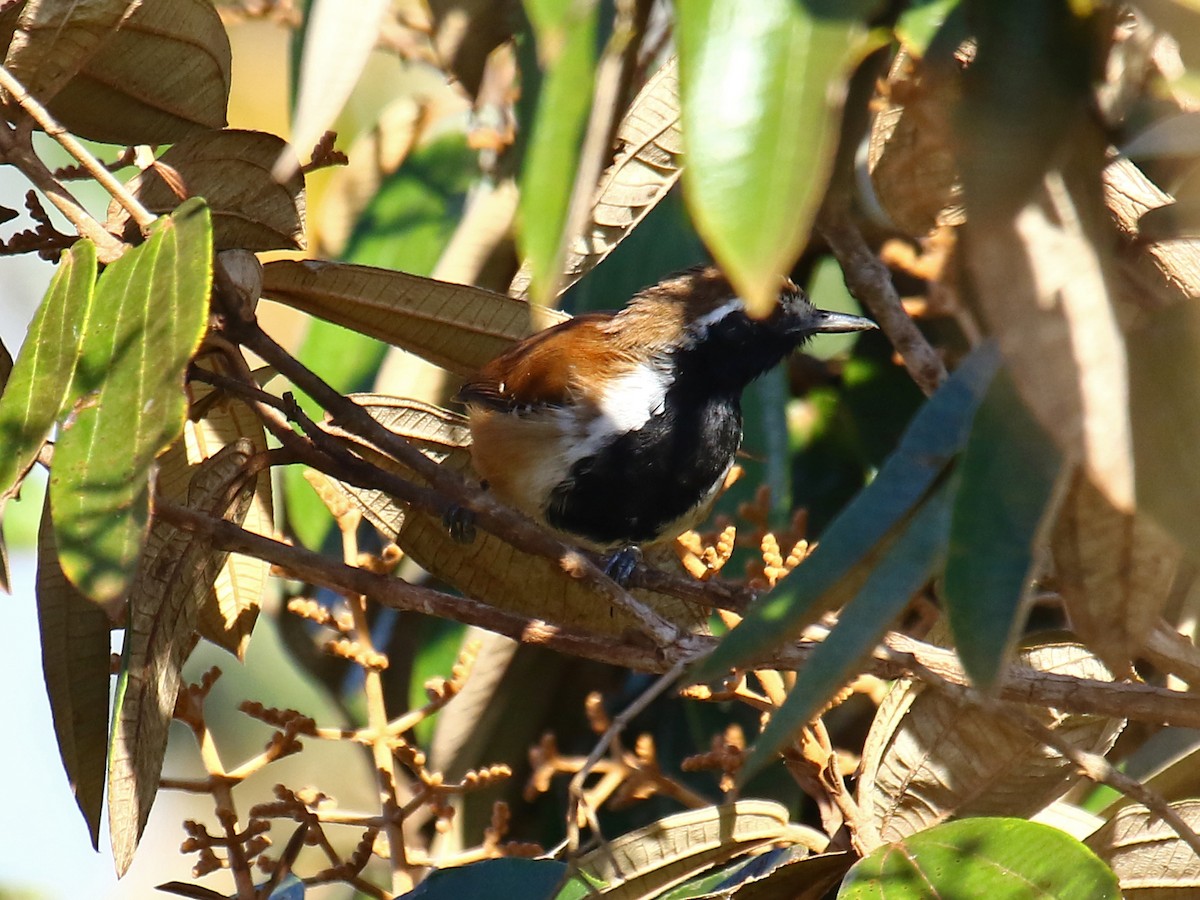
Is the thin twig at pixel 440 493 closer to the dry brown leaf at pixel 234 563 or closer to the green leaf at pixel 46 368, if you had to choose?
the green leaf at pixel 46 368

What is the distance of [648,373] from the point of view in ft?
10.8

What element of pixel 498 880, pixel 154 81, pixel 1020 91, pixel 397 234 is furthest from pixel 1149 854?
pixel 397 234

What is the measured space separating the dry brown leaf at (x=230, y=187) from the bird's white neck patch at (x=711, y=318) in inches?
59.2

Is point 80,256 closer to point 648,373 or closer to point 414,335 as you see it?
point 414,335

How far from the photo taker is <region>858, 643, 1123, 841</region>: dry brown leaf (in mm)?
1953

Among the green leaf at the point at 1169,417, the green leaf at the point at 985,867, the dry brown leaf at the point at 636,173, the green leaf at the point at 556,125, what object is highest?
the dry brown leaf at the point at 636,173

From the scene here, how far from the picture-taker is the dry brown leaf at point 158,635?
66.7 inches

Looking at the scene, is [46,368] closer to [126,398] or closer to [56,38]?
[126,398]

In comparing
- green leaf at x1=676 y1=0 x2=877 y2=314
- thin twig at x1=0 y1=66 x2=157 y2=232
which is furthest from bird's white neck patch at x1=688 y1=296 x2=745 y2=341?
green leaf at x1=676 y1=0 x2=877 y2=314

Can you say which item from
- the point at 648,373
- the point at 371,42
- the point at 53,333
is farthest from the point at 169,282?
the point at 648,373

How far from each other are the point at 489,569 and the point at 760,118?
5.17 ft

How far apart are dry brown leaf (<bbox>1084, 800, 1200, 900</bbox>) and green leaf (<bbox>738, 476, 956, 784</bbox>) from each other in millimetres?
964

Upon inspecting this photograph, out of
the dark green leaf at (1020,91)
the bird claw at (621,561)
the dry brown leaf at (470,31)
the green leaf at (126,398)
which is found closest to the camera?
the dark green leaf at (1020,91)

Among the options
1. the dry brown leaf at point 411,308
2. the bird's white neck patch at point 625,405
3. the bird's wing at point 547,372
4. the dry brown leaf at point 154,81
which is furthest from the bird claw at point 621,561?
the dry brown leaf at point 154,81
